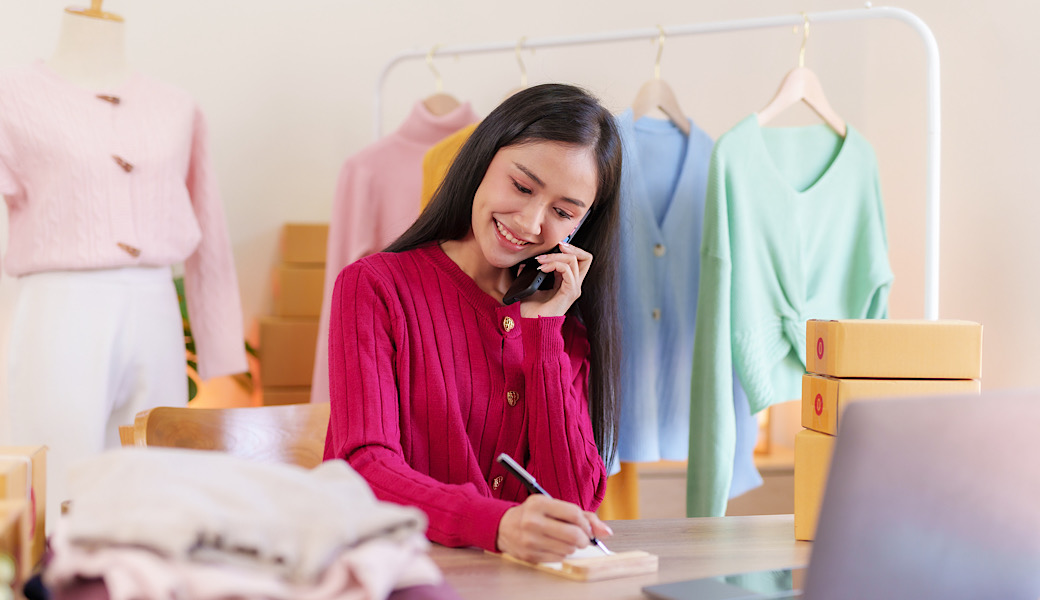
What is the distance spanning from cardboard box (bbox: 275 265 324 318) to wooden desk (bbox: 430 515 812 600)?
1622mm

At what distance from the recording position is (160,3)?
2650 mm

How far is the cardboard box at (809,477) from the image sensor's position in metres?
1.20

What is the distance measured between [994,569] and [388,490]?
0.68 meters

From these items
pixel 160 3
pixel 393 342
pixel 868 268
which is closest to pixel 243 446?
pixel 393 342

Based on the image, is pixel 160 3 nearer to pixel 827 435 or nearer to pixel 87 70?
pixel 87 70

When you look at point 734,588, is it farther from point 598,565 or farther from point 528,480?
point 528,480

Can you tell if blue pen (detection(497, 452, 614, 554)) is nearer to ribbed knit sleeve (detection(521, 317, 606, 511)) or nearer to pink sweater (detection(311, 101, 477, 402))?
ribbed knit sleeve (detection(521, 317, 606, 511))

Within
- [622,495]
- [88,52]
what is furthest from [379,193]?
[622,495]

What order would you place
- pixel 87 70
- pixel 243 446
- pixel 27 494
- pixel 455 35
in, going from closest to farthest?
pixel 27 494 → pixel 243 446 → pixel 87 70 → pixel 455 35

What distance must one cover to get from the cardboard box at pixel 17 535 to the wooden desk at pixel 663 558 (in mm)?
389

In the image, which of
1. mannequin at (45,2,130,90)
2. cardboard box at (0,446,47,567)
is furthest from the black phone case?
mannequin at (45,2,130,90)

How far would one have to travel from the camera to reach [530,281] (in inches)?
59.4

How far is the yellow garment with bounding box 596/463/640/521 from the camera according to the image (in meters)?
2.21

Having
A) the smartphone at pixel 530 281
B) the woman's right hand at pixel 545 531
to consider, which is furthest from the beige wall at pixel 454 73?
the woman's right hand at pixel 545 531
